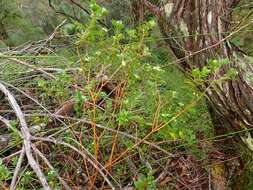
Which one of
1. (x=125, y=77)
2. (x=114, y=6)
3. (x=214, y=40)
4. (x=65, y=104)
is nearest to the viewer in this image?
(x=125, y=77)

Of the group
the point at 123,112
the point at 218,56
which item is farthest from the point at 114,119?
the point at 218,56

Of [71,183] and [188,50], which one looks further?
[188,50]

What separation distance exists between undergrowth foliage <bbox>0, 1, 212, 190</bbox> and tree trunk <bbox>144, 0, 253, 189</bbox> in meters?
0.14

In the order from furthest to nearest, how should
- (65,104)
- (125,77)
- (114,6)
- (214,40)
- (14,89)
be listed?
(114,6)
(14,89)
(65,104)
(214,40)
(125,77)

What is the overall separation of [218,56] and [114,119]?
0.56 m

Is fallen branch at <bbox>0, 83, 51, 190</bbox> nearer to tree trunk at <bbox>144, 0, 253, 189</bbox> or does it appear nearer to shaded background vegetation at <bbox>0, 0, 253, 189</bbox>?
shaded background vegetation at <bbox>0, 0, 253, 189</bbox>

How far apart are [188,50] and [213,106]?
0.96 feet

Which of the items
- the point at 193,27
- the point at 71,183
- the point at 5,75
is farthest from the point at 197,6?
the point at 5,75

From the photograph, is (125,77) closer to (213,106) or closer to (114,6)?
(213,106)

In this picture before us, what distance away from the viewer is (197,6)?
7.69ft

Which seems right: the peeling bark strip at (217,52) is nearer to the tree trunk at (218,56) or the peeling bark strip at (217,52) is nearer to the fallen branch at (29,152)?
the tree trunk at (218,56)

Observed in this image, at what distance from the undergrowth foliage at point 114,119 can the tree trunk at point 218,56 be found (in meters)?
0.14

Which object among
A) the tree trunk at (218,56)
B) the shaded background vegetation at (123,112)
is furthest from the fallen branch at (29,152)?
the tree trunk at (218,56)

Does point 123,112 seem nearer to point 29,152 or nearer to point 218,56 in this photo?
point 29,152
